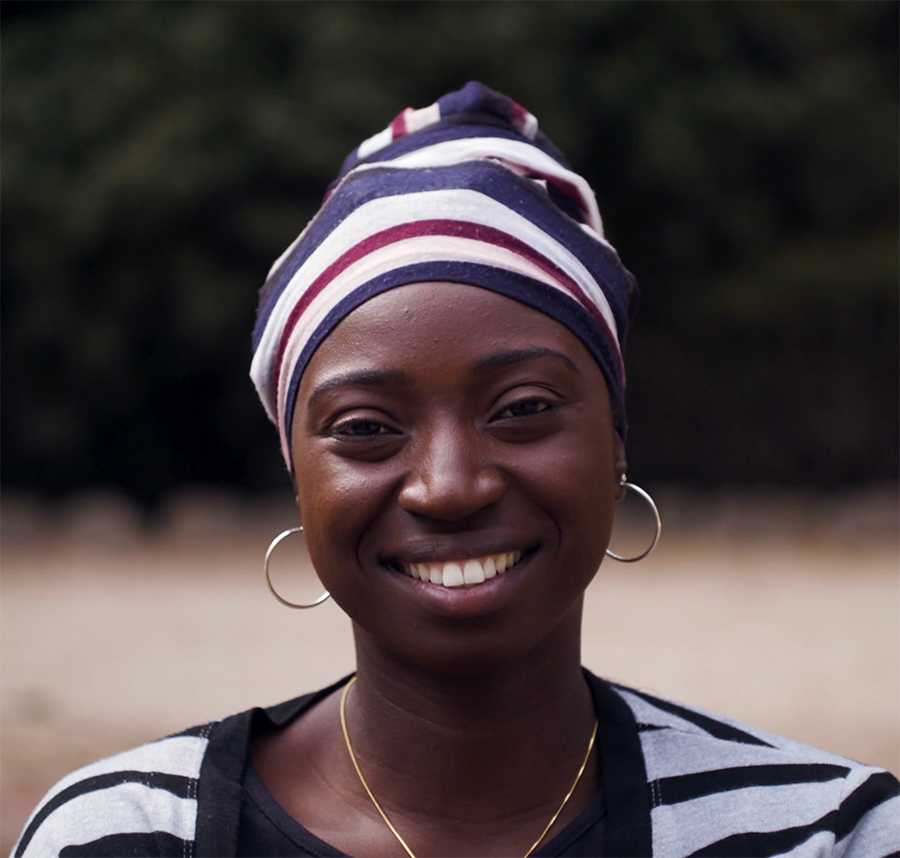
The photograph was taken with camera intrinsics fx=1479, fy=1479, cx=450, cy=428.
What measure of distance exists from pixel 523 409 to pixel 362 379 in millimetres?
231

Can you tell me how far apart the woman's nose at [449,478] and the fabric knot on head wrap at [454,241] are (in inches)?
9.0

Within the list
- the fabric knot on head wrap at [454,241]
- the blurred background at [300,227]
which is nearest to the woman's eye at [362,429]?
the fabric knot on head wrap at [454,241]

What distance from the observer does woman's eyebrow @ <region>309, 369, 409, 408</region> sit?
6.80ft

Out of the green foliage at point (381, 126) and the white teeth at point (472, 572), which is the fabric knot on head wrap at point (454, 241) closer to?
the white teeth at point (472, 572)

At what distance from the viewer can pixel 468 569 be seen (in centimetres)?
205

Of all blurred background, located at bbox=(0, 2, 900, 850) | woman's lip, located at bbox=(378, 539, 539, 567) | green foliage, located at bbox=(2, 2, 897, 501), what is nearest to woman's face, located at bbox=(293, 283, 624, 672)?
woman's lip, located at bbox=(378, 539, 539, 567)

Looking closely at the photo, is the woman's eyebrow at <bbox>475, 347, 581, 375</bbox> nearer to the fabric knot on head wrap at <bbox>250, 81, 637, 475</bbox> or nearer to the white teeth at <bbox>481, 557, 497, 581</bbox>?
the fabric knot on head wrap at <bbox>250, 81, 637, 475</bbox>

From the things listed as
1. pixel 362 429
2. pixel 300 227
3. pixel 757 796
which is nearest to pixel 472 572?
pixel 362 429

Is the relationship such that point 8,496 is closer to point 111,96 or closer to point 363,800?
point 111,96

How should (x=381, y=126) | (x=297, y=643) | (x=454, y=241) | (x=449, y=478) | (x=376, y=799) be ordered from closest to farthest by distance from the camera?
(x=449, y=478) → (x=454, y=241) → (x=376, y=799) → (x=297, y=643) → (x=381, y=126)

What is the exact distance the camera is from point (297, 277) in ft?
7.41

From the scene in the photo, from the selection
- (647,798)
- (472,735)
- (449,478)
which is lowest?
(647,798)

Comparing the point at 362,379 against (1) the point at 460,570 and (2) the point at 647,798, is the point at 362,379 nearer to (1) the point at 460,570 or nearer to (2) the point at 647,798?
(1) the point at 460,570

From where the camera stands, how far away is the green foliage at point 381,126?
10242 mm
